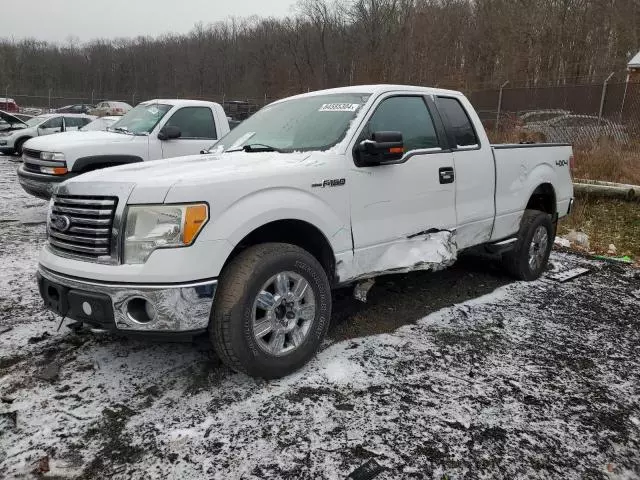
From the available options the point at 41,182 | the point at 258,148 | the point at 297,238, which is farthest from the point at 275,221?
the point at 41,182

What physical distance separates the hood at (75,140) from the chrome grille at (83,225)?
4.34 meters

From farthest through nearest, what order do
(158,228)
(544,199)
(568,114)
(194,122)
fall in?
(568,114) → (194,122) → (544,199) → (158,228)

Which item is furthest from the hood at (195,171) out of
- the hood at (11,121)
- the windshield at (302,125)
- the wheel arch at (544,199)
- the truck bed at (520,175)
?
the hood at (11,121)

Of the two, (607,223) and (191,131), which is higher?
(191,131)

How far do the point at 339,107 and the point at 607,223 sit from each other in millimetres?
6110

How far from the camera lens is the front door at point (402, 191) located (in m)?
3.53

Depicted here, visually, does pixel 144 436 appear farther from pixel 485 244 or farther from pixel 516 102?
pixel 516 102

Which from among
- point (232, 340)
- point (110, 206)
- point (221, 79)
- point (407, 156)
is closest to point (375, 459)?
point (232, 340)

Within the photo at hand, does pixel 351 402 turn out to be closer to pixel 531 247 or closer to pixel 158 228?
pixel 158 228

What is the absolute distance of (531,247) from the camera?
5.32m

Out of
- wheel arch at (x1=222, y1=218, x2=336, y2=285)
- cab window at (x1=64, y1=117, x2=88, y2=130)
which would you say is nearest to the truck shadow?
wheel arch at (x1=222, y1=218, x2=336, y2=285)

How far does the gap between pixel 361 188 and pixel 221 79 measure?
74.7 metres

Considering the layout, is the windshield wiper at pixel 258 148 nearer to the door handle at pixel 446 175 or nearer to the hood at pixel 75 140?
the door handle at pixel 446 175

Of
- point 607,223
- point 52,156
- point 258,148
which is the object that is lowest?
point 607,223
